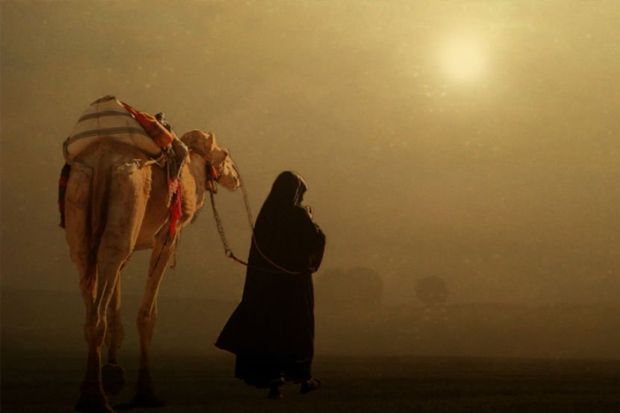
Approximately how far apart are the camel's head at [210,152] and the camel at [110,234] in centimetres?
151

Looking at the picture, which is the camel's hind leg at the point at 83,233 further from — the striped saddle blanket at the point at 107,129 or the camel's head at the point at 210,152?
the camel's head at the point at 210,152

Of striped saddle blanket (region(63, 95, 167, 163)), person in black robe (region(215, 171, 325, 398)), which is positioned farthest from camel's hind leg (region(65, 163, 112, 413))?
person in black robe (region(215, 171, 325, 398))

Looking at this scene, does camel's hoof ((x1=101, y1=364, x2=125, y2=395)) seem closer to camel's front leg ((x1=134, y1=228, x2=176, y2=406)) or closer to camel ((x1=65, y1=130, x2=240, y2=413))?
camel ((x1=65, y1=130, x2=240, y2=413))

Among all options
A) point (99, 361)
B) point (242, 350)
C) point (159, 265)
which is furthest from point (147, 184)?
point (242, 350)

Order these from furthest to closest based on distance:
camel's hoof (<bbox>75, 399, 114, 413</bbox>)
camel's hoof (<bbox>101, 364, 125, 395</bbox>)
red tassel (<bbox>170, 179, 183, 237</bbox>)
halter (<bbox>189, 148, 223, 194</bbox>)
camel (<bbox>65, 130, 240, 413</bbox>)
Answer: halter (<bbox>189, 148, 223, 194</bbox>) < red tassel (<bbox>170, 179, 183, 237</bbox>) < camel's hoof (<bbox>101, 364, 125, 395</bbox>) < camel (<bbox>65, 130, 240, 413</bbox>) < camel's hoof (<bbox>75, 399, 114, 413</bbox>)

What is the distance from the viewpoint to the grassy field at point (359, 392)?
1018 cm

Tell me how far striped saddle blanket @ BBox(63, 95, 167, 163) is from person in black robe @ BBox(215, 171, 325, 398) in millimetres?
2394

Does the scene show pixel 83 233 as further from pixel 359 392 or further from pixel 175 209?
pixel 359 392

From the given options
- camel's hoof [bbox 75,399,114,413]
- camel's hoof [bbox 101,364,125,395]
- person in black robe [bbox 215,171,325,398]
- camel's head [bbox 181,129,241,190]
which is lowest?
camel's hoof [bbox 75,399,114,413]

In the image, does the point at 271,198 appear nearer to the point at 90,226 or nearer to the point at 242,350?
the point at 242,350

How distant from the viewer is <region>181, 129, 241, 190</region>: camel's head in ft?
37.0

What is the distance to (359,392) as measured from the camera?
12195mm

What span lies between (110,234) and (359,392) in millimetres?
5062

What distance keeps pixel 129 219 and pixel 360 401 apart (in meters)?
4.14
